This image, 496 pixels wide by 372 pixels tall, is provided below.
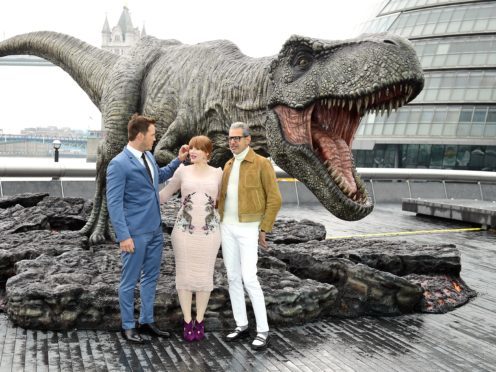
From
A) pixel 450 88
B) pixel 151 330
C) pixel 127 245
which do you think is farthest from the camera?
pixel 450 88

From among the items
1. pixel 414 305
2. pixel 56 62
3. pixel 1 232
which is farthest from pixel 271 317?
pixel 56 62

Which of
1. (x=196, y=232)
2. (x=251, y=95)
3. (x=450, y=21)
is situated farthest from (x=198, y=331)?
(x=450, y=21)

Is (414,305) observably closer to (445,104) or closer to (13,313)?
(13,313)

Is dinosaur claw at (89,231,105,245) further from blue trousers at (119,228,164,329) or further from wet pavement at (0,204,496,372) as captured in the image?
blue trousers at (119,228,164,329)

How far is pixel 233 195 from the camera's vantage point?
3.90 meters

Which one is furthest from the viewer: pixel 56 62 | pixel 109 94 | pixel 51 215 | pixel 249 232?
pixel 56 62

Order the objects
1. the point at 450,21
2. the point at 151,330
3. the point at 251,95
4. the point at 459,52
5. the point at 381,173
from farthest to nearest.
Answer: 1. the point at 450,21
2. the point at 459,52
3. the point at 381,173
4. the point at 251,95
5. the point at 151,330

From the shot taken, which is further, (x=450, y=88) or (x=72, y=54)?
(x=450, y=88)

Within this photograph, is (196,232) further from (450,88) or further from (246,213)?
(450,88)

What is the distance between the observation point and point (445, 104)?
27562 millimetres

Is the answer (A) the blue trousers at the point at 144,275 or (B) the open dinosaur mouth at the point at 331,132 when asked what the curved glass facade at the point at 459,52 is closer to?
(B) the open dinosaur mouth at the point at 331,132

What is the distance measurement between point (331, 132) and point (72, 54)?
13.1 feet

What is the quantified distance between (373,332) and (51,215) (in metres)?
4.08

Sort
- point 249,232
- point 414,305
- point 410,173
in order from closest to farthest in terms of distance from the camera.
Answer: point 249,232, point 414,305, point 410,173
